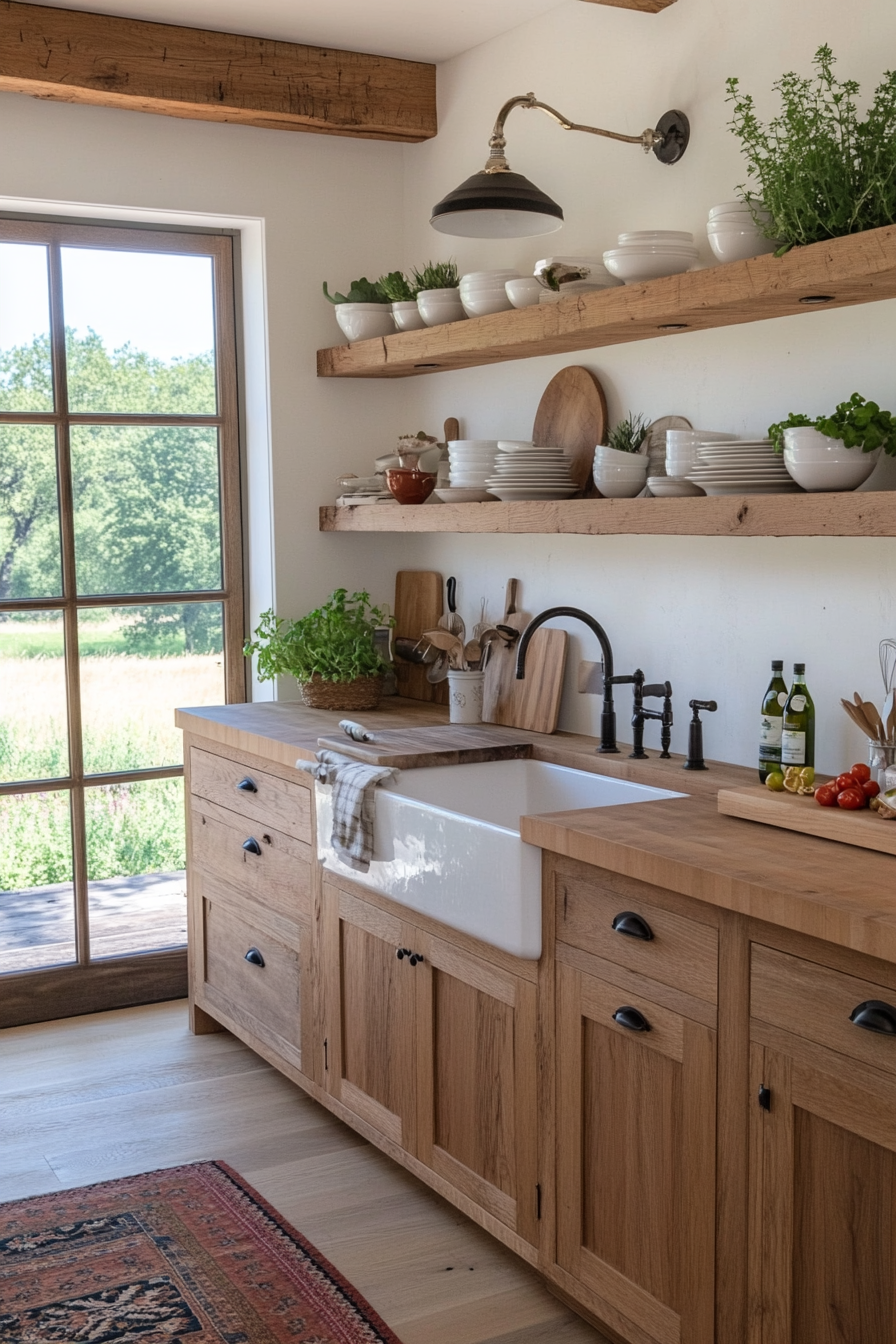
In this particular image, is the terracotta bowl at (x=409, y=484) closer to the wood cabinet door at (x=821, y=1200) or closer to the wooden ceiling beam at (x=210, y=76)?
the wooden ceiling beam at (x=210, y=76)

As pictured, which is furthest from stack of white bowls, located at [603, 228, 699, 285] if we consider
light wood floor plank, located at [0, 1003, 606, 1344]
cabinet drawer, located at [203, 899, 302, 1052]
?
light wood floor plank, located at [0, 1003, 606, 1344]

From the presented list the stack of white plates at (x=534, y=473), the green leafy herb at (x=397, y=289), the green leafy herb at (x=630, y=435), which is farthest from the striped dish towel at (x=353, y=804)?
the green leafy herb at (x=397, y=289)

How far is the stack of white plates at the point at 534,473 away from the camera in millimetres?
3152

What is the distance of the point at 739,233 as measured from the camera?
250 centimetres

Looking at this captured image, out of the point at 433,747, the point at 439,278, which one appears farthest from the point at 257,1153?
the point at 439,278

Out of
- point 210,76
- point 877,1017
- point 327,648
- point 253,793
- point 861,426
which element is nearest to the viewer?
point 877,1017

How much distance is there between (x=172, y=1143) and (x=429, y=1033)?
849 millimetres

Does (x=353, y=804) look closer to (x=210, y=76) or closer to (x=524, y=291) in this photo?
(x=524, y=291)

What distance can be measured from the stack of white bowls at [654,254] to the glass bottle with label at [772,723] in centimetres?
83

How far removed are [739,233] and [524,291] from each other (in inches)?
28.8

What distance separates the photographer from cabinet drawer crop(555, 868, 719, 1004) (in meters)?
1.97

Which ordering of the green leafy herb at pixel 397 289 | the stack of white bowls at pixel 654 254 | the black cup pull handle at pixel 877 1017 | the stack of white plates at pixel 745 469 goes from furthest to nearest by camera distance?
the green leafy herb at pixel 397 289, the stack of white bowls at pixel 654 254, the stack of white plates at pixel 745 469, the black cup pull handle at pixel 877 1017

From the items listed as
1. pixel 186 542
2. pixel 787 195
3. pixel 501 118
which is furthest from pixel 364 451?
pixel 787 195

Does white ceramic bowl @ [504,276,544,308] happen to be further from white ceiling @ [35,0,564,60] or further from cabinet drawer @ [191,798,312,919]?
cabinet drawer @ [191,798,312,919]
